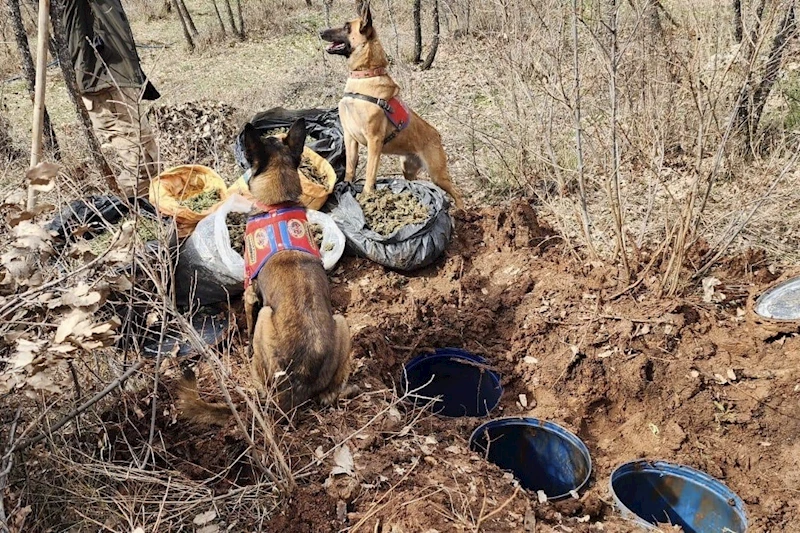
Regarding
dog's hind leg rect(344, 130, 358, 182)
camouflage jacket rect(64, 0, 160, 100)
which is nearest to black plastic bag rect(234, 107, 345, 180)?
dog's hind leg rect(344, 130, 358, 182)

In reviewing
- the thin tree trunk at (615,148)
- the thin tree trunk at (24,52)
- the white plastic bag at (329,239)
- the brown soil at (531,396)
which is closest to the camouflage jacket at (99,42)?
the thin tree trunk at (24,52)

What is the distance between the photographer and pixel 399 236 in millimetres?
4941

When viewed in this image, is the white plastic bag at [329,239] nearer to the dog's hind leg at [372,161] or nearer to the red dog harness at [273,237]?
the dog's hind leg at [372,161]

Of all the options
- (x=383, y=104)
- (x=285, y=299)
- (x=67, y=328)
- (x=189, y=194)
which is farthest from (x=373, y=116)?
(x=67, y=328)

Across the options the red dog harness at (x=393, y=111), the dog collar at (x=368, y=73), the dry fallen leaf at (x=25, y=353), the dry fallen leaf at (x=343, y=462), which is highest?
the dog collar at (x=368, y=73)

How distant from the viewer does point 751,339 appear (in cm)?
380

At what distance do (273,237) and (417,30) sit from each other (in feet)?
27.3

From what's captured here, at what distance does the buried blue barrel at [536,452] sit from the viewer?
354 centimetres

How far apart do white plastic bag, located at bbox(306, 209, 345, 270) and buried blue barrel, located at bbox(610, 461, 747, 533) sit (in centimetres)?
268

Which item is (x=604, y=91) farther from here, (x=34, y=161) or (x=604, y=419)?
(x=34, y=161)

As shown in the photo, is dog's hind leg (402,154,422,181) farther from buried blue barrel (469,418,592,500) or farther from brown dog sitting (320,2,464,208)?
buried blue barrel (469,418,592,500)

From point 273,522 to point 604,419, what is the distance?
229 cm

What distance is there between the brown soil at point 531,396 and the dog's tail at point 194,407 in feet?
0.31

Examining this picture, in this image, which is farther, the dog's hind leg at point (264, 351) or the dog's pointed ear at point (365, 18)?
the dog's pointed ear at point (365, 18)
